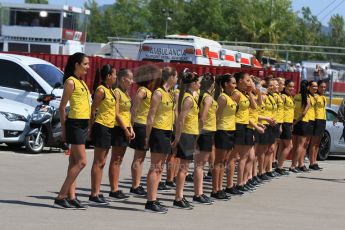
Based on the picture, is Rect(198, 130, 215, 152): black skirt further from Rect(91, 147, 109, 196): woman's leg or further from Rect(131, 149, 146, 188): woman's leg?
Rect(91, 147, 109, 196): woman's leg

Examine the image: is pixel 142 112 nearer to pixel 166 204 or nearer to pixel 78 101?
pixel 166 204

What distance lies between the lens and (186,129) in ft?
43.0

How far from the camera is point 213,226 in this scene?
38.1 feet

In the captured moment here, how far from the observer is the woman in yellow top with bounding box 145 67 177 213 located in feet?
41.1

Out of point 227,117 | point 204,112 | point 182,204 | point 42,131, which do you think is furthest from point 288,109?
point 182,204

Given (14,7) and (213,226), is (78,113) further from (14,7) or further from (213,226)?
(14,7)

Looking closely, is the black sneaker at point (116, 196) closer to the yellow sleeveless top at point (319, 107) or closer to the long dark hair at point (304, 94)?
the long dark hair at point (304, 94)

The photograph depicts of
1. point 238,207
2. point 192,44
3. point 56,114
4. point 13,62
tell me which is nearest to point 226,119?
point 238,207

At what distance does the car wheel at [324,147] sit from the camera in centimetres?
2394

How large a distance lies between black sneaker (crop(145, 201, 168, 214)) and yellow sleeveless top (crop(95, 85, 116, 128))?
47.6 inches

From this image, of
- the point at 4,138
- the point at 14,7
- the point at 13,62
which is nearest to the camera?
the point at 4,138

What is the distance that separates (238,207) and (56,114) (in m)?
7.85

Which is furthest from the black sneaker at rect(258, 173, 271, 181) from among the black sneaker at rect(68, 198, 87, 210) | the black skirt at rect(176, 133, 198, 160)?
the black sneaker at rect(68, 198, 87, 210)

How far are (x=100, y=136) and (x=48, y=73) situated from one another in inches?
393
